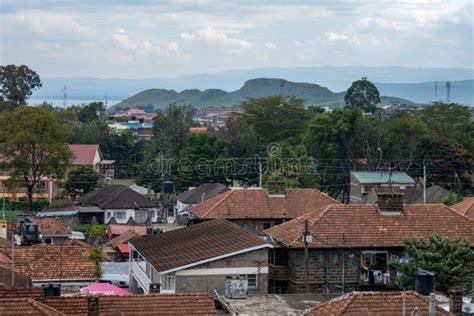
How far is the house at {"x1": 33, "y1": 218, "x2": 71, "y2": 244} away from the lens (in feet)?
140

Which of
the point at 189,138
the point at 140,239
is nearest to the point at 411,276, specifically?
the point at 140,239

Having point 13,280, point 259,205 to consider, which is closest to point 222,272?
point 13,280

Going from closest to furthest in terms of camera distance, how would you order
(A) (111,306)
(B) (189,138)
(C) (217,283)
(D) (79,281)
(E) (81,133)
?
(A) (111,306), (C) (217,283), (D) (79,281), (B) (189,138), (E) (81,133)

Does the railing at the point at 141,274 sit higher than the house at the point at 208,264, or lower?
lower

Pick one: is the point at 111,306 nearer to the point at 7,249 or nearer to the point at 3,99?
the point at 7,249

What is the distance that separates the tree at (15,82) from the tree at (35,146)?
1822 inches

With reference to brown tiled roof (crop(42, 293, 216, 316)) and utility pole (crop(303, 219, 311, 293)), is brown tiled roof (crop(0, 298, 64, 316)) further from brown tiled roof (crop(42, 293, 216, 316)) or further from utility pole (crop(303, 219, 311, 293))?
utility pole (crop(303, 219, 311, 293))

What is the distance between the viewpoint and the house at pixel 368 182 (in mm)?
67912

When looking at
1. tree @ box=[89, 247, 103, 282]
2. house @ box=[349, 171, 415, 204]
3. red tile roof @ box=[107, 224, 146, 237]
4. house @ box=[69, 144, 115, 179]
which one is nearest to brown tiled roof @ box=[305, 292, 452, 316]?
tree @ box=[89, 247, 103, 282]

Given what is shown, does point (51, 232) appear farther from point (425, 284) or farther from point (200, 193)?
point (425, 284)

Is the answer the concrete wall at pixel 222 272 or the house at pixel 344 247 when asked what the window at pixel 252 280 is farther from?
the house at pixel 344 247

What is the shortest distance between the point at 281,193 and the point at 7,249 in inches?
486

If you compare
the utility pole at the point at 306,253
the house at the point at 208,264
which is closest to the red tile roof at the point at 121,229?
the house at the point at 208,264

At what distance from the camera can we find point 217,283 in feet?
90.1
